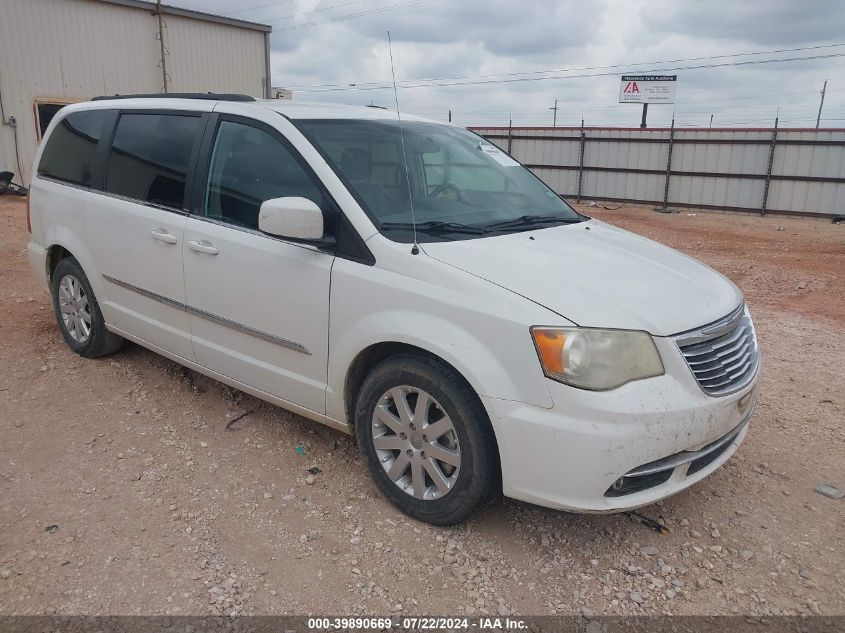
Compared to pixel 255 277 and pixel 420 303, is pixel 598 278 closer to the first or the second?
pixel 420 303

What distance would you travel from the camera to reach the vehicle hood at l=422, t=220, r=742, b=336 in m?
2.60

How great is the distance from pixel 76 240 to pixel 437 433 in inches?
122

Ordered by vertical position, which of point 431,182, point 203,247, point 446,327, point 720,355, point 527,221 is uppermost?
point 431,182

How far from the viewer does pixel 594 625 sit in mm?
2443

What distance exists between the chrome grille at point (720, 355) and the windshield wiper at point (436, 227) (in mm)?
1063

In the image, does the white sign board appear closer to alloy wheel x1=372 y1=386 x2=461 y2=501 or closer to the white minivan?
the white minivan

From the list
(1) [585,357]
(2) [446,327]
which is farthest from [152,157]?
(1) [585,357]

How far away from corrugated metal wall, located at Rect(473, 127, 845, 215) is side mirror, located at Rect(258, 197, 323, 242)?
53.9 ft

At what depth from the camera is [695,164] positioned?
57.9 ft

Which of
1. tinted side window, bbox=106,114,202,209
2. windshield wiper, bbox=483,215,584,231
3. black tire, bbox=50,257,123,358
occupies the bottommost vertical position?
black tire, bbox=50,257,123,358

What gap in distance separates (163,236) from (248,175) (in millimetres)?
692

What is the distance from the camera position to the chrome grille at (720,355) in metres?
2.67

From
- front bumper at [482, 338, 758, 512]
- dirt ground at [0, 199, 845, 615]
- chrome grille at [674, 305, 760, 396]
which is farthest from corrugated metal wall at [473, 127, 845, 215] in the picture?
front bumper at [482, 338, 758, 512]

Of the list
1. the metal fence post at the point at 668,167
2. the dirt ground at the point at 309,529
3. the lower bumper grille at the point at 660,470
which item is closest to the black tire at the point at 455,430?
the dirt ground at the point at 309,529
